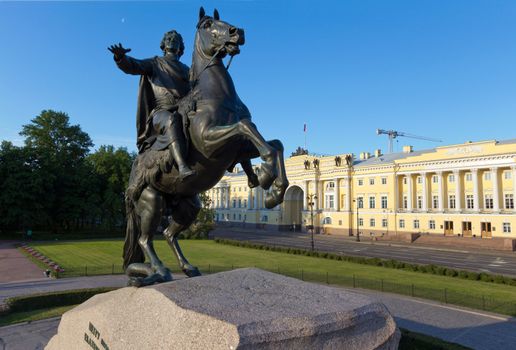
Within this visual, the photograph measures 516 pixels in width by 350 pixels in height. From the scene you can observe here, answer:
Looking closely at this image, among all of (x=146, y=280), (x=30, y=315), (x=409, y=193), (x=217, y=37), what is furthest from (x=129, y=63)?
(x=409, y=193)

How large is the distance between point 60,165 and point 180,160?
54635 millimetres

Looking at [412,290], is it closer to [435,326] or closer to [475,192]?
[435,326]

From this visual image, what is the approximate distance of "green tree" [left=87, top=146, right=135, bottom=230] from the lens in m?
50.5

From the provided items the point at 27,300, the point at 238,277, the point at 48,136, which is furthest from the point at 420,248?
the point at 48,136

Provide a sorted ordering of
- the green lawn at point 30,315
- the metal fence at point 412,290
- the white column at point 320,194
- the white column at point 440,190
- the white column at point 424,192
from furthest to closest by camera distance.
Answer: the white column at point 320,194, the white column at point 424,192, the white column at point 440,190, the metal fence at point 412,290, the green lawn at point 30,315

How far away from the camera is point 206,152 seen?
16.5ft

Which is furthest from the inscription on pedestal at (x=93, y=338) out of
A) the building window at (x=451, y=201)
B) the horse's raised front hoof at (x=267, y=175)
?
the building window at (x=451, y=201)

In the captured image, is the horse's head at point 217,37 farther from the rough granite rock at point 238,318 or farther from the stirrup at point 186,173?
the rough granite rock at point 238,318

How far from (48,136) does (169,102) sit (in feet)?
190

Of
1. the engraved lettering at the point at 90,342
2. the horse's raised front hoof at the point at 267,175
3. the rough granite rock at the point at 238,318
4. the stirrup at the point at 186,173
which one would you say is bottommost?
the engraved lettering at the point at 90,342

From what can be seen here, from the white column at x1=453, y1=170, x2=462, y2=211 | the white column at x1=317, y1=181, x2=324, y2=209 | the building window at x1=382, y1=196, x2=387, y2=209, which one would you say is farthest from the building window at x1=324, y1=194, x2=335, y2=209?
the white column at x1=453, y1=170, x2=462, y2=211

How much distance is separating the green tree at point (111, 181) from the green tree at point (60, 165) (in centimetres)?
184

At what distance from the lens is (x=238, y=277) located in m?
5.33

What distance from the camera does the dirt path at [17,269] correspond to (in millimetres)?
22100
